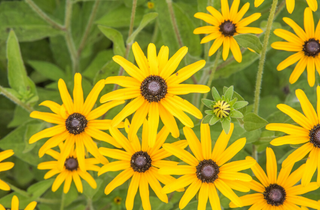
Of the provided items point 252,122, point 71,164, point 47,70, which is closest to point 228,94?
point 252,122

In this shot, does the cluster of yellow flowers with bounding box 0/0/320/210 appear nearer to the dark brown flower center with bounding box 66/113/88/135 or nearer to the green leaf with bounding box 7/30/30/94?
the dark brown flower center with bounding box 66/113/88/135

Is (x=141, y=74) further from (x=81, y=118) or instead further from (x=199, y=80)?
(x=199, y=80)

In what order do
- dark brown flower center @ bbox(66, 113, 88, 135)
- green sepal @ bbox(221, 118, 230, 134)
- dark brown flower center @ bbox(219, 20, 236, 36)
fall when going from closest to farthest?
green sepal @ bbox(221, 118, 230, 134) → dark brown flower center @ bbox(66, 113, 88, 135) → dark brown flower center @ bbox(219, 20, 236, 36)

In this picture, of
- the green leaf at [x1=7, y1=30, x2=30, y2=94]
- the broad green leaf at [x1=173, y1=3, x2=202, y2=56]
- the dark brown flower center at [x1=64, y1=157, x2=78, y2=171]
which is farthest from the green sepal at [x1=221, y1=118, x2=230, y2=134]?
the green leaf at [x1=7, y1=30, x2=30, y2=94]

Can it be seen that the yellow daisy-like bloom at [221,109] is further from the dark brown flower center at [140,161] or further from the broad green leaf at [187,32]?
the broad green leaf at [187,32]

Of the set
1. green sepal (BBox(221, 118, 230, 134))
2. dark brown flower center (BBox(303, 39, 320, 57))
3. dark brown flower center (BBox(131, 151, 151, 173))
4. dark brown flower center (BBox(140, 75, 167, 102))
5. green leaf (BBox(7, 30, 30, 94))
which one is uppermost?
dark brown flower center (BBox(303, 39, 320, 57))

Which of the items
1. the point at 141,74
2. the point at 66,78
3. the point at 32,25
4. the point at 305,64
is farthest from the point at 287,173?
the point at 32,25
